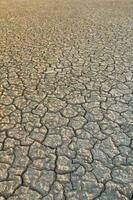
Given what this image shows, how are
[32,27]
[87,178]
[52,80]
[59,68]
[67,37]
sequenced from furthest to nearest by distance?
[32,27] < [67,37] < [59,68] < [52,80] < [87,178]

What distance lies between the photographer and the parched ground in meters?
2.29

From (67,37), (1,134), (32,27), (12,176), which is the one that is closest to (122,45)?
(67,37)

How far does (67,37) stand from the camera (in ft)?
18.8

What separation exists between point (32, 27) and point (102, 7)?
261cm

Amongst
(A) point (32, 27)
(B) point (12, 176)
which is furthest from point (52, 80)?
(A) point (32, 27)

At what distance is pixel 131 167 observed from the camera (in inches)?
94.9

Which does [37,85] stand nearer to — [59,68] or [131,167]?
[59,68]

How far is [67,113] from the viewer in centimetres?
319

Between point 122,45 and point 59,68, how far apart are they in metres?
1.52

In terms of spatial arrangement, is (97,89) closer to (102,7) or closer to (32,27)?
(32,27)

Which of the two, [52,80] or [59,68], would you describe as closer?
[52,80]

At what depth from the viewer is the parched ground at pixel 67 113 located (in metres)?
2.29

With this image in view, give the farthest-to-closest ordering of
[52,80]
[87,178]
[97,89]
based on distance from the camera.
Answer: [52,80] < [97,89] < [87,178]

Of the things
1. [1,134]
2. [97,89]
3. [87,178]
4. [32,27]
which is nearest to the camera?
[87,178]
